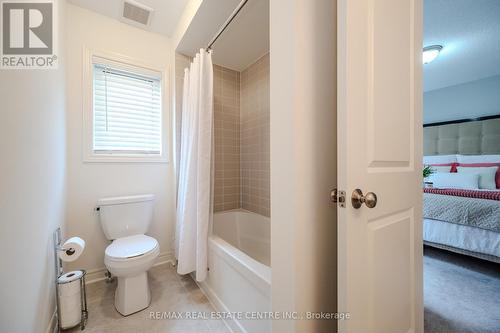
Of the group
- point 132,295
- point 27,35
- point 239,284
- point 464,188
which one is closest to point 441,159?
point 464,188

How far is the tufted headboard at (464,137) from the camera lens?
288 cm

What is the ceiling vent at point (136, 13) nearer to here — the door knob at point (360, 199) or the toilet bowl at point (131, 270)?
the toilet bowl at point (131, 270)

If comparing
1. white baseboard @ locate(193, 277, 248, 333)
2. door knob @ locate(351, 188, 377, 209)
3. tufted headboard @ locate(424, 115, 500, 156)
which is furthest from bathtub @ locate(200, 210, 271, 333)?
tufted headboard @ locate(424, 115, 500, 156)

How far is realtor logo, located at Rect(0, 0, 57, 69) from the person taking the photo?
0.95 meters

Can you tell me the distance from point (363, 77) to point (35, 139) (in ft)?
5.09

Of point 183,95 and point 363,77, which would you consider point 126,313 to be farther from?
point 363,77

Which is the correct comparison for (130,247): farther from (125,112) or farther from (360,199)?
(360,199)

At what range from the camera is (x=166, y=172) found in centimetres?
208

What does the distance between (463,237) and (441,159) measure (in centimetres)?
181

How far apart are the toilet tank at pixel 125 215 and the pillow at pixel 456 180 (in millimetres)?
3669

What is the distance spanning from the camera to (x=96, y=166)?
69.6 inches

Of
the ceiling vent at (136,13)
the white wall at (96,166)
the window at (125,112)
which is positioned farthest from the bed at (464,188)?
the ceiling vent at (136,13)

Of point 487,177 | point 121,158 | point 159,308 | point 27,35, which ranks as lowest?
point 159,308

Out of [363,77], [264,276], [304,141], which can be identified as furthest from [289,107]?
[264,276]
